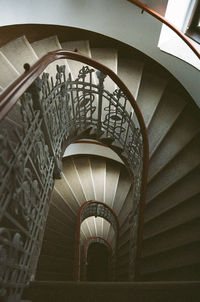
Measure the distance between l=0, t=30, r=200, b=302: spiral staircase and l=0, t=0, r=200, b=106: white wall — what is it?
0.21m

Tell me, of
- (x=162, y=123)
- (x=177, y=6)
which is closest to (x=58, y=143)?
(x=162, y=123)

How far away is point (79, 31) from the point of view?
4074mm

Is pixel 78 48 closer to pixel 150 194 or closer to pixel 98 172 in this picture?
pixel 150 194

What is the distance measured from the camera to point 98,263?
441 inches

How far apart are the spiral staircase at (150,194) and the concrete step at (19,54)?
12 mm

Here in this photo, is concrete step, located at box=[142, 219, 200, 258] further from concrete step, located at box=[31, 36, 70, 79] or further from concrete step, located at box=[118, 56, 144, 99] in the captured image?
concrete step, located at box=[31, 36, 70, 79]

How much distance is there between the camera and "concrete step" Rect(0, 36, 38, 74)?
3.09 m

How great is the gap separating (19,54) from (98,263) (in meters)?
10.5

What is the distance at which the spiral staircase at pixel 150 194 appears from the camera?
1.48 meters

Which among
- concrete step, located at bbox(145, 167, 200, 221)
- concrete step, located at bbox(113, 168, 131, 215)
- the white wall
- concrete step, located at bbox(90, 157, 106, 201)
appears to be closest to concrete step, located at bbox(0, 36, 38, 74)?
the white wall

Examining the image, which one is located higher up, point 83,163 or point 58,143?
point 83,163

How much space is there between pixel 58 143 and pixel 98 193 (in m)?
4.30

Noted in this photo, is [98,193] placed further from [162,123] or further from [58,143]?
[58,143]

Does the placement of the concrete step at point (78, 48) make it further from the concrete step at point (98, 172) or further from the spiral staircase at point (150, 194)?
the concrete step at point (98, 172)
